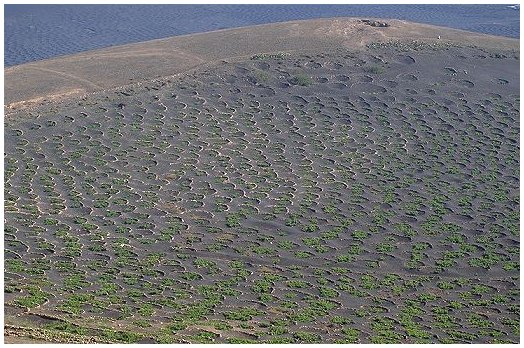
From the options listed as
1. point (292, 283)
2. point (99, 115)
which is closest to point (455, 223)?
point (292, 283)

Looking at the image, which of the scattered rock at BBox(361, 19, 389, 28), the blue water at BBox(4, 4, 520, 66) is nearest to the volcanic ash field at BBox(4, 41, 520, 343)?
the scattered rock at BBox(361, 19, 389, 28)

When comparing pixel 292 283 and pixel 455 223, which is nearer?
pixel 292 283

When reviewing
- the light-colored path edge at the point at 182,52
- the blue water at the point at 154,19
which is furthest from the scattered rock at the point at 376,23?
the blue water at the point at 154,19

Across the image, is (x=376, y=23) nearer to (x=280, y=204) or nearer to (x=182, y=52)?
(x=182, y=52)

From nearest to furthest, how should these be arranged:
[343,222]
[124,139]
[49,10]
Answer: [343,222], [124,139], [49,10]

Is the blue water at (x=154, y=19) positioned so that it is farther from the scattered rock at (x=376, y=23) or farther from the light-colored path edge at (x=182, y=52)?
the scattered rock at (x=376, y=23)

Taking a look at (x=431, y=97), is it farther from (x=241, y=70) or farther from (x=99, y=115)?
(x=99, y=115)

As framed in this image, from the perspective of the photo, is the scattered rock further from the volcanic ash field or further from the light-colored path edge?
the volcanic ash field
